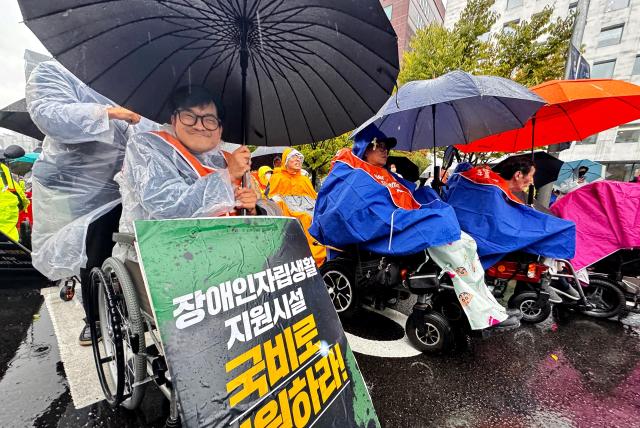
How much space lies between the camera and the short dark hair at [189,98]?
1.54m

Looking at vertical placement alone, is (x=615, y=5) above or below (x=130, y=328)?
above

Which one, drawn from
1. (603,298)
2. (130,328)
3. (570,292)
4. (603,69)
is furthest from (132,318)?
(603,69)

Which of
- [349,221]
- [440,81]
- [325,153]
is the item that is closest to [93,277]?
[349,221]

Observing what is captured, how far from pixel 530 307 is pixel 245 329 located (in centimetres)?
329

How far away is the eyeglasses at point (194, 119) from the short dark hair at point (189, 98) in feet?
0.10

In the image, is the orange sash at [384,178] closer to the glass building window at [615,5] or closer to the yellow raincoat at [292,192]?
the yellow raincoat at [292,192]

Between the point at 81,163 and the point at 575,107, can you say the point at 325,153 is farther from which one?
the point at 81,163

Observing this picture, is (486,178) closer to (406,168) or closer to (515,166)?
(515,166)

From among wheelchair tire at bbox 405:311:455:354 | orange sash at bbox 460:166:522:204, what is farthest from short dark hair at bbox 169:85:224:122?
orange sash at bbox 460:166:522:204

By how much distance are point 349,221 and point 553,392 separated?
6.51 feet

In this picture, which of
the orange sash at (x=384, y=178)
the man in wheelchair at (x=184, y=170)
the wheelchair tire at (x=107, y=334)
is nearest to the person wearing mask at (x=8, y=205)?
the wheelchair tire at (x=107, y=334)

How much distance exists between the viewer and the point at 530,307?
3.25 metres

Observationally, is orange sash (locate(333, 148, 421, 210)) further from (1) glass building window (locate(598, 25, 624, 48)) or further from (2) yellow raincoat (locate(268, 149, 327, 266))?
(1) glass building window (locate(598, 25, 624, 48))

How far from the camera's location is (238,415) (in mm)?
1092
